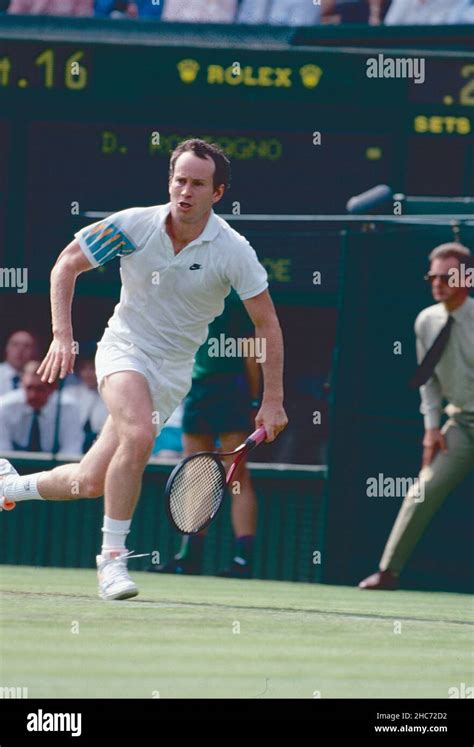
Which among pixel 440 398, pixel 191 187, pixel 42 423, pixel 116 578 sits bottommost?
pixel 116 578

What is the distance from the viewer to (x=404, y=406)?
9.71 m

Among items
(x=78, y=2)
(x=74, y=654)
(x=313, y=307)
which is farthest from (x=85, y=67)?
(x=74, y=654)

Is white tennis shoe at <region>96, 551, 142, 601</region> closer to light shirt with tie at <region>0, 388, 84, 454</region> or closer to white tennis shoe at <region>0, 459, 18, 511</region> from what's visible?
white tennis shoe at <region>0, 459, 18, 511</region>

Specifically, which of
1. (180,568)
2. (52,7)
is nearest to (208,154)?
(180,568)

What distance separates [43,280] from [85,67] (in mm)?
1224

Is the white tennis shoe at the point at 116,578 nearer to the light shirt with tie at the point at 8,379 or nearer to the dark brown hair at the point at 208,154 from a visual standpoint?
the dark brown hair at the point at 208,154

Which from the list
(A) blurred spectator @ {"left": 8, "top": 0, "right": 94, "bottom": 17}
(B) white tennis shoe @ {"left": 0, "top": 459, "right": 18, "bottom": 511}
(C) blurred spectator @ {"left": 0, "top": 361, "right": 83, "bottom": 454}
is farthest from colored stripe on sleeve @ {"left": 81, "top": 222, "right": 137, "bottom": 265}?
(A) blurred spectator @ {"left": 8, "top": 0, "right": 94, "bottom": 17}

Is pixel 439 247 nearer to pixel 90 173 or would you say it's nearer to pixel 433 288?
pixel 433 288

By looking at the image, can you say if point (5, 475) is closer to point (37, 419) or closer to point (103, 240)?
point (103, 240)

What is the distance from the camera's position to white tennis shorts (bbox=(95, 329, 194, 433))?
7.11m

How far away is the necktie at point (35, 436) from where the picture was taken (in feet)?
34.3

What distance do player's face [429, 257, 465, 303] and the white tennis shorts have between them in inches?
87.6

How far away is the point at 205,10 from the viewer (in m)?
10.9

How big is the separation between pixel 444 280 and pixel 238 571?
1.85 meters
